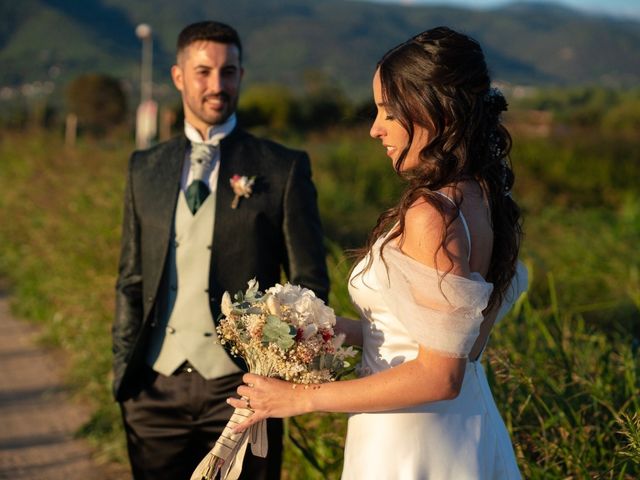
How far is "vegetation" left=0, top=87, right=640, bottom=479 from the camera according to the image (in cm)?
363

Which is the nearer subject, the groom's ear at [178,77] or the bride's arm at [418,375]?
the bride's arm at [418,375]

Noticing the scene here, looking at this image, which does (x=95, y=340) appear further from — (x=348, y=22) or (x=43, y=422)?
(x=348, y=22)

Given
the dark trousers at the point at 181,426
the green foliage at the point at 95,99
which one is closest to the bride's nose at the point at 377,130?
the dark trousers at the point at 181,426

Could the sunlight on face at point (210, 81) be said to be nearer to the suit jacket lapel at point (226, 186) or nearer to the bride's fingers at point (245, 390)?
the suit jacket lapel at point (226, 186)

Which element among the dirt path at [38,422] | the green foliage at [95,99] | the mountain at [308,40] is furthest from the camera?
the mountain at [308,40]

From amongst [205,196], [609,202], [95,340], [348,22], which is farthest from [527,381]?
[348,22]

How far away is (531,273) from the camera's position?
6.05 m

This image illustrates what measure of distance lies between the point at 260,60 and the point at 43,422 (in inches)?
5199

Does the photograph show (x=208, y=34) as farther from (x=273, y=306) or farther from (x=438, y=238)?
(x=438, y=238)

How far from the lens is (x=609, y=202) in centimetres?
1650

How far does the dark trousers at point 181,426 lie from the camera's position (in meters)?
3.53

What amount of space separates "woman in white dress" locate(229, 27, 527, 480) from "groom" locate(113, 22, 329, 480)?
3.49 feet

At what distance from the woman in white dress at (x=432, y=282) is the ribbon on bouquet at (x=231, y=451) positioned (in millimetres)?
136

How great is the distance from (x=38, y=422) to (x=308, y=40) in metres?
146
